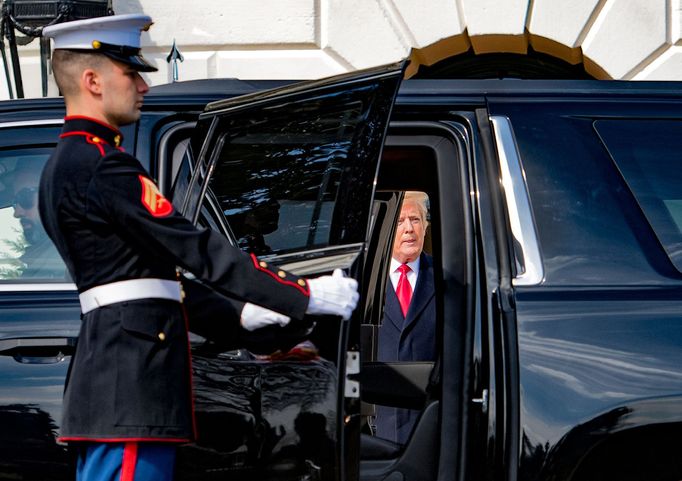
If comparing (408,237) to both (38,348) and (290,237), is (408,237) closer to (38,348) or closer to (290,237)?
(290,237)

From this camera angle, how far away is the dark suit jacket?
420 centimetres

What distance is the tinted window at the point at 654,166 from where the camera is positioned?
8.94ft

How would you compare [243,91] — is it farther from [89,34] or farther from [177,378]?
[177,378]

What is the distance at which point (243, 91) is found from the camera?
302 centimetres

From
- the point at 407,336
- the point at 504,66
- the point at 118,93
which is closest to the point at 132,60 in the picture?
the point at 118,93

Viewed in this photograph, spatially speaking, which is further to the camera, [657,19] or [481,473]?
[657,19]

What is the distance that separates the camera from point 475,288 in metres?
2.76

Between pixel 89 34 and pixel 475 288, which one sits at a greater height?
pixel 89 34

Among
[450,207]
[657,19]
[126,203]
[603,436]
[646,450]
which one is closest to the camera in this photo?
[126,203]

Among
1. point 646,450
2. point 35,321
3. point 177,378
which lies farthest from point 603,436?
point 35,321

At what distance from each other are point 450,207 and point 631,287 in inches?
21.0

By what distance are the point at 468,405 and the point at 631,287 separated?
0.51 meters

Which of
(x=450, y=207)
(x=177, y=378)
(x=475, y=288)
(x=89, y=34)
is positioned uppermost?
(x=89, y=34)

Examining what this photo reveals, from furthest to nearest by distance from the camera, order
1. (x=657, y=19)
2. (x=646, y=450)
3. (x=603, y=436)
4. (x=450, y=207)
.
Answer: (x=657, y=19)
(x=450, y=207)
(x=646, y=450)
(x=603, y=436)
